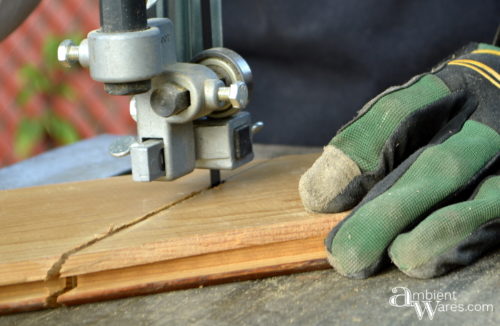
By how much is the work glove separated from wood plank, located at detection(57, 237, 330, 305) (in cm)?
4

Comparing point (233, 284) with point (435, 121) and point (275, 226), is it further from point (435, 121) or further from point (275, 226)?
point (435, 121)

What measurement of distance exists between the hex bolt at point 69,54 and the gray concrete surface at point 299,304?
0.29m

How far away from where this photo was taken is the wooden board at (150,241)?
95 cm

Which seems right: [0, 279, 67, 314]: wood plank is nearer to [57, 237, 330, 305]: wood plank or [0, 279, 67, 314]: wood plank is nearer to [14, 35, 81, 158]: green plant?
[57, 237, 330, 305]: wood plank

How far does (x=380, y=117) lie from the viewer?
1079 millimetres

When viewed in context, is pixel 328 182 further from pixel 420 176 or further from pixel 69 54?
pixel 69 54

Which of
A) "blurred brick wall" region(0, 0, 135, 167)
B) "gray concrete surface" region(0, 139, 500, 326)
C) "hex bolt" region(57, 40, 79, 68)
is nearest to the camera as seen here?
"gray concrete surface" region(0, 139, 500, 326)

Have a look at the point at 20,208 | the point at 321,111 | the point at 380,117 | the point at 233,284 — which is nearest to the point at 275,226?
the point at 233,284

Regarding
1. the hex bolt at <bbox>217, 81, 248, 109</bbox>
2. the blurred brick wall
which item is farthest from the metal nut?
the blurred brick wall

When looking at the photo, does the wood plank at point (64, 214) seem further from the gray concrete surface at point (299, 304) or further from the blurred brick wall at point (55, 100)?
the blurred brick wall at point (55, 100)

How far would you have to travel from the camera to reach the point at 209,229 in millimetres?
1015

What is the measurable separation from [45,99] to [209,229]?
2.56m

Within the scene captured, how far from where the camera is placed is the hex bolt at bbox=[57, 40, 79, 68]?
1019mm

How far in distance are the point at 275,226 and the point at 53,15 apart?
2604 mm
